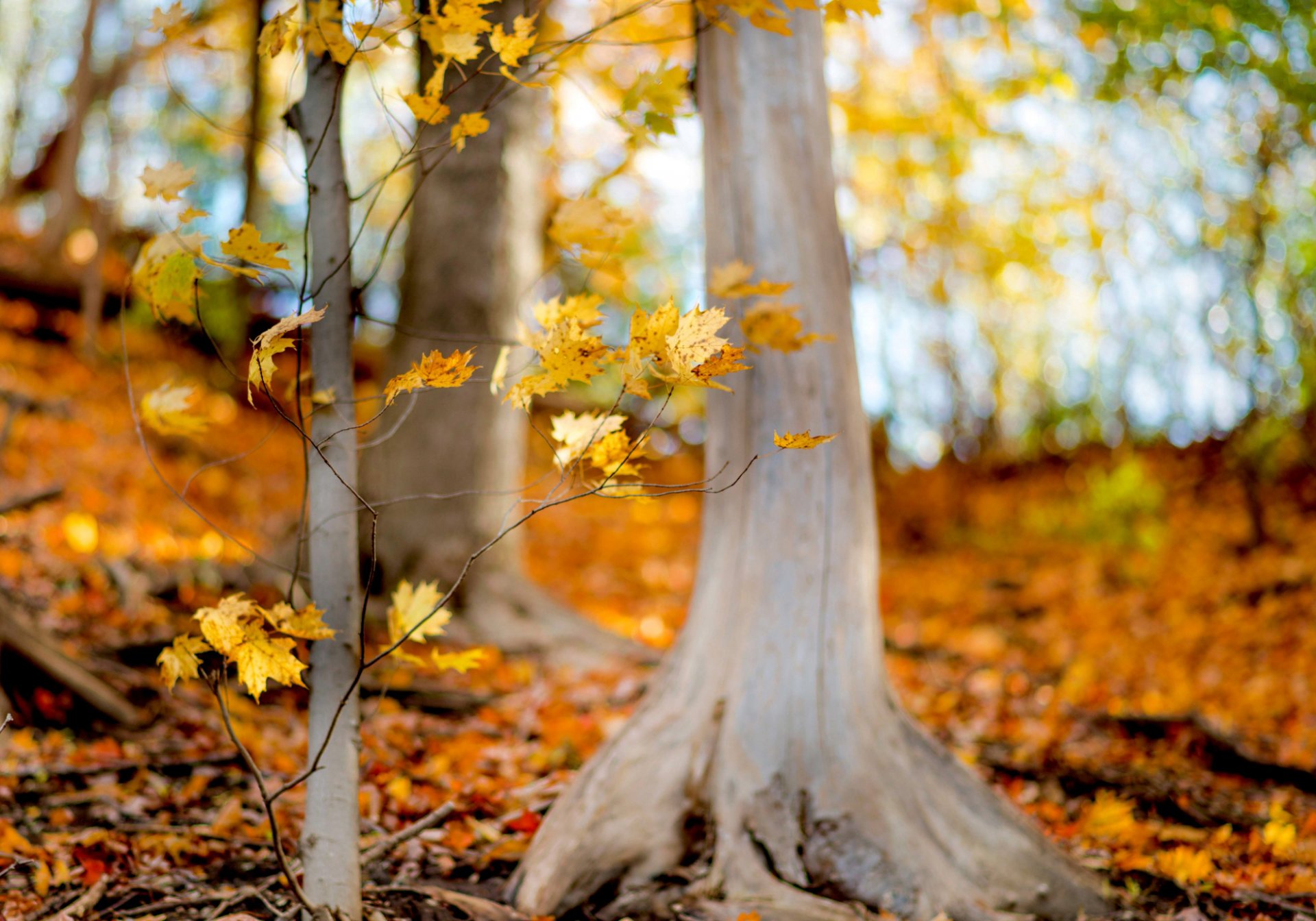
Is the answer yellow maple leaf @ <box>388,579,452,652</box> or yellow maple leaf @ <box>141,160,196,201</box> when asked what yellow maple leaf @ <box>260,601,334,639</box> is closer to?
yellow maple leaf @ <box>388,579,452,652</box>

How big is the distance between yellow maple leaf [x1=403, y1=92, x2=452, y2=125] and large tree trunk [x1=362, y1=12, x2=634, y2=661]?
2.88 metres

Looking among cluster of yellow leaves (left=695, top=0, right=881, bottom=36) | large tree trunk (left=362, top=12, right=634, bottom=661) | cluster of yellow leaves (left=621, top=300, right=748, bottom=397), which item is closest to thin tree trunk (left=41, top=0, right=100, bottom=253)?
large tree trunk (left=362, top=12, right=634, bottom=661)

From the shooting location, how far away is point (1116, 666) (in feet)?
16.6

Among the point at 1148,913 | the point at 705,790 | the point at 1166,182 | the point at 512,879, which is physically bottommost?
the point at 1148,913

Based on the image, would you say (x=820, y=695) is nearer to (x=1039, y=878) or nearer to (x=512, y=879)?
(x=1039, y=878)

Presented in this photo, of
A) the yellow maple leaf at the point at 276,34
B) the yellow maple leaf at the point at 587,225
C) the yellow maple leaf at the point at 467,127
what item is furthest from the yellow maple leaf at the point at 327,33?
the yellow maple leaf at the point at 587,225

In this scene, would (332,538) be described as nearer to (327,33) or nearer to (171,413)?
(171,413)

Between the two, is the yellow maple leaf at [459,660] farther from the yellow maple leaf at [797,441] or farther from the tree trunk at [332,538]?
the yellow maple leaf at [797,441]

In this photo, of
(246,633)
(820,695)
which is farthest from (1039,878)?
→ (246,633)

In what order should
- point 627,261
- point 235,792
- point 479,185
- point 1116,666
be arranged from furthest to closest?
1. point 627,261
2. point 1116,666
3. point 479,185
4. point 235,792

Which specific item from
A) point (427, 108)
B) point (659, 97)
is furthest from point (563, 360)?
point (659, 97)

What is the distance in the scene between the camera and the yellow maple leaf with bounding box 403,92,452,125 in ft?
5.22

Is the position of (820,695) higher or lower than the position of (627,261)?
lower

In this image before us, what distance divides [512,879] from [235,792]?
3.50 feet
